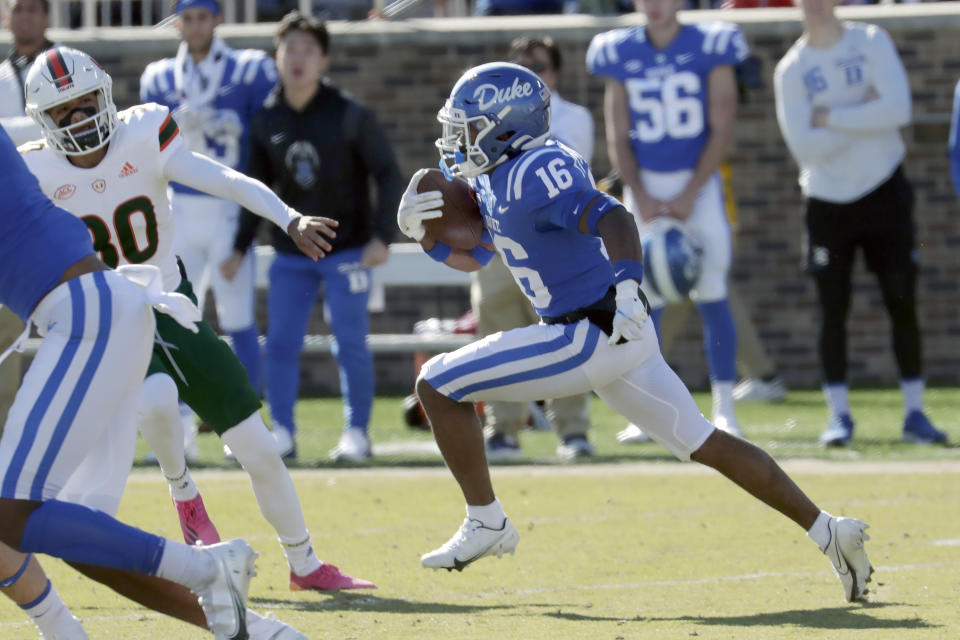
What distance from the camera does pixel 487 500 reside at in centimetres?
535

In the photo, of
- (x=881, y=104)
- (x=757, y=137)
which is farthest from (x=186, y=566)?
(x=757, y=137)

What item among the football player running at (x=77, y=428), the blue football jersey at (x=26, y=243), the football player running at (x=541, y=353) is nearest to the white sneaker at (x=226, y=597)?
the football player running at (x=77, y=428)

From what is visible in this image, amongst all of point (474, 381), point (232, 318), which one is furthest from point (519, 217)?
point (232, 318)

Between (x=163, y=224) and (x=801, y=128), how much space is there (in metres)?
4.70

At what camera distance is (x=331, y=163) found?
29.7 feet

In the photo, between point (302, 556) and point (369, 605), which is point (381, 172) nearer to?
point (302, 556)

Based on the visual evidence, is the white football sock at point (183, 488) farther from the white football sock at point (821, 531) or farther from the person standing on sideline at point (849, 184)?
the person standing on sideline at point (849, 184)

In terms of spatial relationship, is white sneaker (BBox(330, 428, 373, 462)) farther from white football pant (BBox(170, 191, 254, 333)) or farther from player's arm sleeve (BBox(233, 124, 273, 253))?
player's arm sleeve (BBox(233, 124, 273, 253))

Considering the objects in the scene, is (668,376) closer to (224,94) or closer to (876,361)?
(224,94)

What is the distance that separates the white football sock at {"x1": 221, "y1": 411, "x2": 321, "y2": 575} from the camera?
5.43 meters

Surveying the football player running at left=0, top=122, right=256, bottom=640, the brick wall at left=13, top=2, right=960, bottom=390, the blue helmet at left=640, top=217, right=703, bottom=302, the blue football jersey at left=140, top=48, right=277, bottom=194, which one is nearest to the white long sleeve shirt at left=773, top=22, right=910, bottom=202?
the blue helmet at left=640, top=217, right=703, bottom=302

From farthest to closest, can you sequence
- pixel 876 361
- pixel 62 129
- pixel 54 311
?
pixel 876 361, pixel 62 129, pixel 54 311

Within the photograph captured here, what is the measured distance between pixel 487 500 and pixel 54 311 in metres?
1.68

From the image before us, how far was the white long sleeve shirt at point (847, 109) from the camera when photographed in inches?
362
